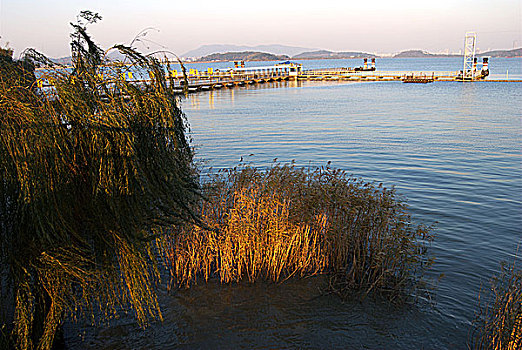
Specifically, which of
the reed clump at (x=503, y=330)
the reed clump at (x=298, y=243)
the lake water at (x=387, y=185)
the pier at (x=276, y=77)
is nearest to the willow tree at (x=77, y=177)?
the lake water at (x=387, y=185)

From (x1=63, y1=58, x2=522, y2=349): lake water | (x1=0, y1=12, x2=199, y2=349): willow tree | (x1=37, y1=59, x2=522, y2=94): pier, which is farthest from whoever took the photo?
(x1=37, y1=59, x2=522, y2=94): pier

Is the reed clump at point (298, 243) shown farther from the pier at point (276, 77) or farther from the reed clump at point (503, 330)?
the pier at point (276, 77)

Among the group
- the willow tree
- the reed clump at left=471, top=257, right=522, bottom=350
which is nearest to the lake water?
the reed clump at left=471, top=257, right=522, bottom=350

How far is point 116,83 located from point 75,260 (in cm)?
244

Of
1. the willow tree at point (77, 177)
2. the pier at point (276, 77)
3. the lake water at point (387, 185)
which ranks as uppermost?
the pier at point (276, 77)

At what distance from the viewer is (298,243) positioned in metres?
9.04

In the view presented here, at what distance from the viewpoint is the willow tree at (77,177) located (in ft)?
17.3

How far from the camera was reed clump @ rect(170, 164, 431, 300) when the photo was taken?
346 inches

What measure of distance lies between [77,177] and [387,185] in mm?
12949

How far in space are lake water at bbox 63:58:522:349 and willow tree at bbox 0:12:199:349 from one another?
75.0 inches

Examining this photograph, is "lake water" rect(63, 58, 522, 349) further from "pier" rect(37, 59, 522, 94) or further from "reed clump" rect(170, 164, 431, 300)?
"pier" rect(37, 59, 522, 94)

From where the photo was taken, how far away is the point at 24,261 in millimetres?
5566

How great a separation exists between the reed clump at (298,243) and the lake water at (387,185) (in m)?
0.40

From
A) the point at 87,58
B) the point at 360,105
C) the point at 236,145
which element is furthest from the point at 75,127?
the point at 360,105
